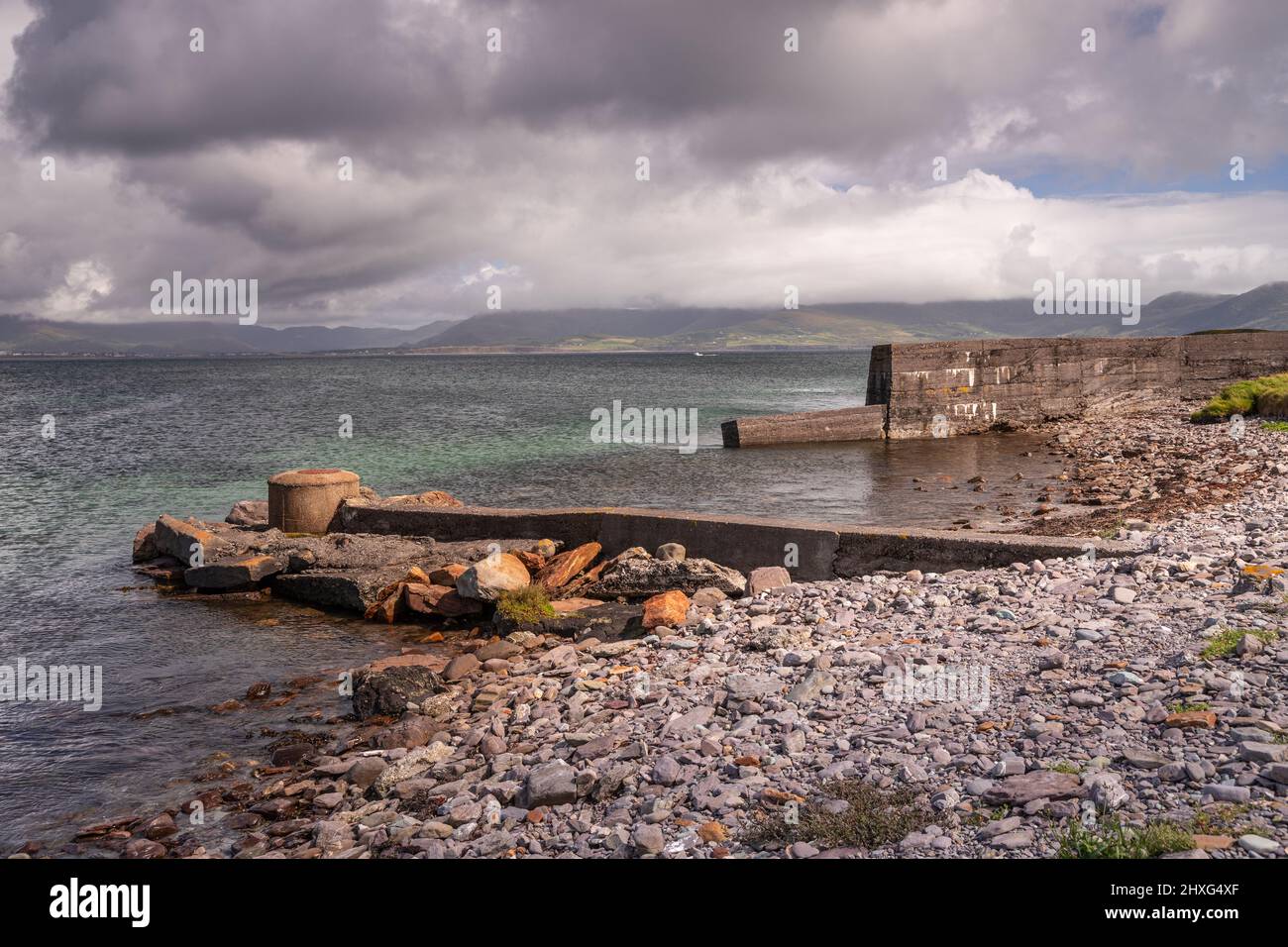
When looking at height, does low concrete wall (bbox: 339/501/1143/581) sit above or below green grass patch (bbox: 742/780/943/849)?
above

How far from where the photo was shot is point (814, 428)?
92.4 ft

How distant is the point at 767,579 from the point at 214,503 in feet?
53.5

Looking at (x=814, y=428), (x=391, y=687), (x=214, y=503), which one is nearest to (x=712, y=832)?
(x=391, y=687)

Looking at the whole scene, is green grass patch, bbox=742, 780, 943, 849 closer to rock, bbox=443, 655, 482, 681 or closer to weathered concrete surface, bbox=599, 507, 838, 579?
rock, bbox=443, 655, 482, 681

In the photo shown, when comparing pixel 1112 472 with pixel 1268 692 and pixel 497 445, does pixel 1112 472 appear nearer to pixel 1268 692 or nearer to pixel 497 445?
pixel 1268 692

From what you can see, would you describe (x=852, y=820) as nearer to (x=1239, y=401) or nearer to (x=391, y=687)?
(x=391, y=687)

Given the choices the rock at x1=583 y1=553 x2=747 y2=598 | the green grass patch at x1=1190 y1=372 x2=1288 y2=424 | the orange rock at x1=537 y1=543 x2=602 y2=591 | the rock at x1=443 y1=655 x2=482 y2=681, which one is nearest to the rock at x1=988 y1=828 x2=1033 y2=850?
the rock at x1=443 y1=655 x2=482 y2=681

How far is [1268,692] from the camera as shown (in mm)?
4848

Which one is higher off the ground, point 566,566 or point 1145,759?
point 1145,759

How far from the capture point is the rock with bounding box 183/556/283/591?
40.9ft

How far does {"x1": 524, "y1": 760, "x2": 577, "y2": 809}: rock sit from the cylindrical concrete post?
10456 millimetres

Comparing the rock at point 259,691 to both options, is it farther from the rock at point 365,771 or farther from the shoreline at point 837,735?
the rock at point 365,771

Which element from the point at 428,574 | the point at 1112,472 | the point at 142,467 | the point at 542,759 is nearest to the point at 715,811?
the point at 542,759
